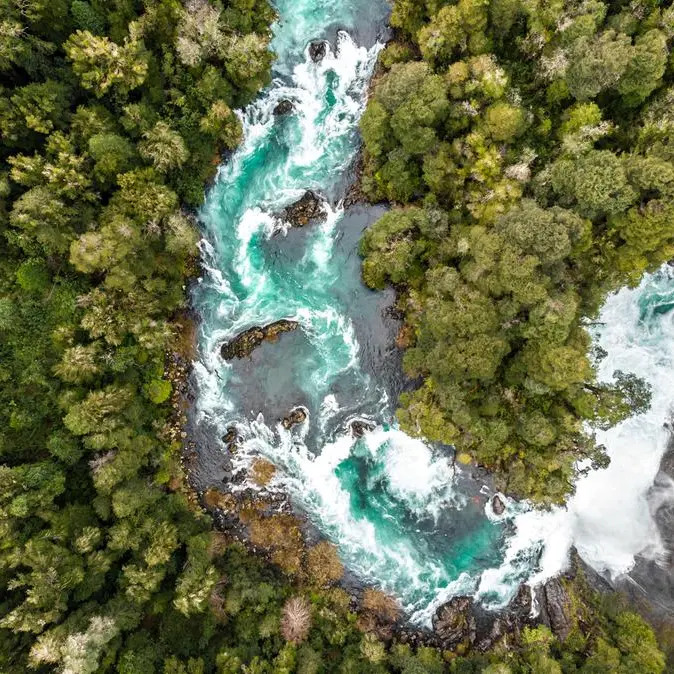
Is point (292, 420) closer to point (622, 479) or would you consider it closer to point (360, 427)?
point (360, 427)

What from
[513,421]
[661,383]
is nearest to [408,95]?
[513,421]

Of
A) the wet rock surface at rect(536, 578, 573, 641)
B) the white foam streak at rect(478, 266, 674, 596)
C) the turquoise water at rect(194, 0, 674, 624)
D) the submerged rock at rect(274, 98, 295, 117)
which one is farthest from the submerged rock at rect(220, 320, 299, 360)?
the wet rock surface at rect(536, 578, 573, 641)

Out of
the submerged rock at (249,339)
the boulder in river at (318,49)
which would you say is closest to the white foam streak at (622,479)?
the submerged rock at (249,339)

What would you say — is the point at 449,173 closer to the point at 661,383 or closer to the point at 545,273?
the point at 545,273

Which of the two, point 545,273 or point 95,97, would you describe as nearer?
point 545,273

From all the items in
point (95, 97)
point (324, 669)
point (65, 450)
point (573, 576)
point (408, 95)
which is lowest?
point (324, 669)

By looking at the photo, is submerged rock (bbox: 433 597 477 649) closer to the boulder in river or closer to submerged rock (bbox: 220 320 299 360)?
submerged rock (bbox: 220 320 299 360)

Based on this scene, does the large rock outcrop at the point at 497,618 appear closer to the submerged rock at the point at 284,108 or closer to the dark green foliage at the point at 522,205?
the dark green foliage at the point at 522,205
